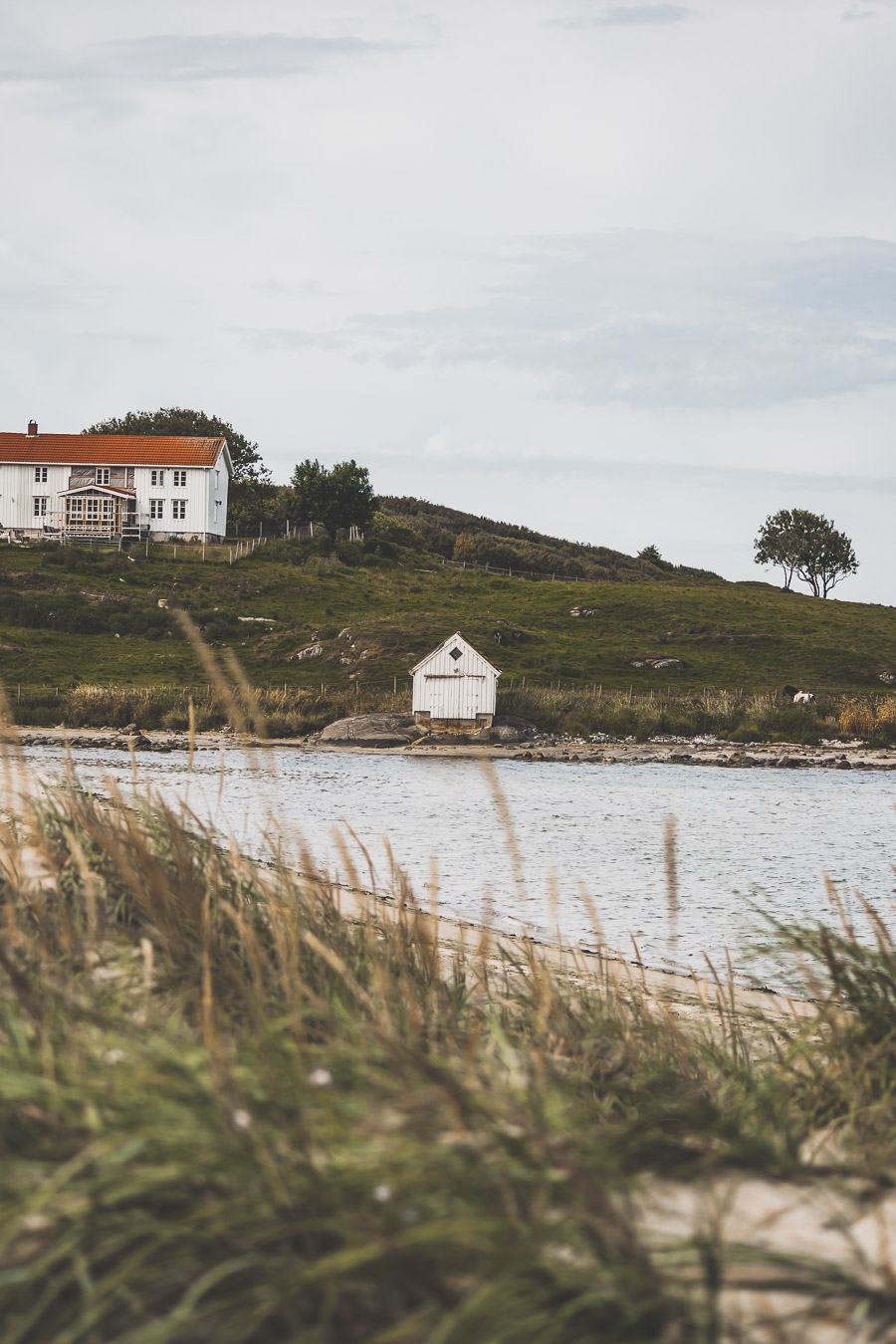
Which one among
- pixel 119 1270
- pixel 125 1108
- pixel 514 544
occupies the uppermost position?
pixel 514 544

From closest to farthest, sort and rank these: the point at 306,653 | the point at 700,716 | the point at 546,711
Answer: the point at 546,711, the point at 700,716, the point at 306,653

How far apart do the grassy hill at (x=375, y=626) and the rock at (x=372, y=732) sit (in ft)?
13.0

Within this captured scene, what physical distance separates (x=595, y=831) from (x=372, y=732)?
53.6 feet

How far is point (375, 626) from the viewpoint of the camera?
44.8 metres

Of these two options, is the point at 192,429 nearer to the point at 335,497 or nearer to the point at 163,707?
the point at 335,497

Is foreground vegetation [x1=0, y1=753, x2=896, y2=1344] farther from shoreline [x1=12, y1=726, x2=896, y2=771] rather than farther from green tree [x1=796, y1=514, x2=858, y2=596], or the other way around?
green tree [x1=796, y1=514, x2=858, y2=596]

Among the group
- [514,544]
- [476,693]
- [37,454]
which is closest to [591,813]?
[476,693]

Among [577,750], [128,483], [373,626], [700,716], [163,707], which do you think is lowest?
[577,750]

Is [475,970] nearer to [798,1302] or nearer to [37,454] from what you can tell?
[798,1302]

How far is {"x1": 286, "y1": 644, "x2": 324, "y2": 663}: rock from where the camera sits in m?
40.7

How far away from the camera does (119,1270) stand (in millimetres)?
1422

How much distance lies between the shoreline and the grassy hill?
16.5 ft

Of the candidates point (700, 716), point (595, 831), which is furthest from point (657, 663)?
point (595, 831)

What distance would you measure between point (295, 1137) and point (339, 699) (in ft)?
111
